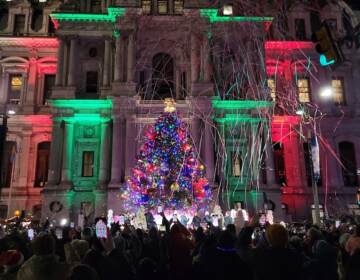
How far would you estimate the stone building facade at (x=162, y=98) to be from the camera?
29641 millimetres

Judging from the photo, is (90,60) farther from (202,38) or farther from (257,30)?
(257,30)

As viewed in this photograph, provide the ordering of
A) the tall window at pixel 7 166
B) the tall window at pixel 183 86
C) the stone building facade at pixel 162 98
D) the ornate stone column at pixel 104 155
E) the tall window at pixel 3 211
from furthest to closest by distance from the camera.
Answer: the tall window at pixel 7 166
the tall window at pixel 183 86
the tall window at pixel 3 211
the stone building facade at pixel 162 98
the ornate stone column at pixel 104 155

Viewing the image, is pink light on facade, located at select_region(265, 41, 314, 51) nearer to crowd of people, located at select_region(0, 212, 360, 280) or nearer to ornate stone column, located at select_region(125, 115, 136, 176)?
ornate stone column, located at select_region(125, 115, 136, 176)

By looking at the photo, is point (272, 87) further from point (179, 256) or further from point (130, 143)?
point (179, 256)

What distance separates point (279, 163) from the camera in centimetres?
3372

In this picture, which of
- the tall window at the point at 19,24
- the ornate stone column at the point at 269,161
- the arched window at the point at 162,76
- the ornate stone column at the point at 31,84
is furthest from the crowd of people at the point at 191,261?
the tall window at the point at 19,24

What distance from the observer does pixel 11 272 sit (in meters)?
4.86

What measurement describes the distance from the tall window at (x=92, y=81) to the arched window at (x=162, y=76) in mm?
4842

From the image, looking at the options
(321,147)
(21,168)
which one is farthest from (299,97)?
(21,168)

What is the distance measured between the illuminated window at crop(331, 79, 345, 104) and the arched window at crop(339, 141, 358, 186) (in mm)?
3996

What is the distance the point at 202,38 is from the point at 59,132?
13.6 meters

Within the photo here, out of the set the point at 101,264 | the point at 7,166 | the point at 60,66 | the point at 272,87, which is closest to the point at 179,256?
the point at 101,264

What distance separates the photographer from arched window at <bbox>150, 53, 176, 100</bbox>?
32031mm

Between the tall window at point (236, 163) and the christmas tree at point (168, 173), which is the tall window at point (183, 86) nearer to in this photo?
the tall window at point (236, 163)
